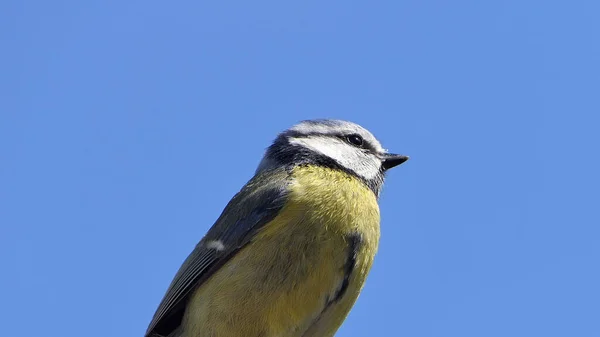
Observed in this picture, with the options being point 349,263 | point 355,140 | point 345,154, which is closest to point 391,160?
point 355,140

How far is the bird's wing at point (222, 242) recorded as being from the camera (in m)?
5.22

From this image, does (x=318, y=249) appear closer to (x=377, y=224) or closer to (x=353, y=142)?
(x=377, y=224)

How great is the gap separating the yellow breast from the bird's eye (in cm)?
128

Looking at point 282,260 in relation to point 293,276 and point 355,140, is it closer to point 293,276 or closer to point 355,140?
point 293,276

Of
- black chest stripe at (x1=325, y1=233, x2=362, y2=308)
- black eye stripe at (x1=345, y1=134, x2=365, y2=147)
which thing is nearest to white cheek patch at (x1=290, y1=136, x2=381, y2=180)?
black eye stripe at (x1=345, y1=134, x2=365, y2=147)

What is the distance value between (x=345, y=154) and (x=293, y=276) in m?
1.65

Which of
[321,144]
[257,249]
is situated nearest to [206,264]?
[257,249]

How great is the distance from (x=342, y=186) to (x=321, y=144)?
813 millimetres

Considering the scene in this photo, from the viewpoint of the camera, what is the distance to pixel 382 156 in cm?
650

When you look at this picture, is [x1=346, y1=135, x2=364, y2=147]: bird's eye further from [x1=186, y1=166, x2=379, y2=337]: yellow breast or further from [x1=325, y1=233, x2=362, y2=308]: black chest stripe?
[x1=325, y1=233, x2=362, y2=308]: black chest stripe

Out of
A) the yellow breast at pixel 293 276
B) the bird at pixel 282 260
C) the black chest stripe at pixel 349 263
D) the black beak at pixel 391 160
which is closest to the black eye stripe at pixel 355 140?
the black beak at pixel 391 160

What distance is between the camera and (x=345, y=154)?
20.4 feet

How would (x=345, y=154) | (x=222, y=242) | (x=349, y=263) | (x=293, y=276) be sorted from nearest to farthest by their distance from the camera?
(x=293, y=276) → (x=349, y=263) → (x=222, y=242) → (x=345, y=154)

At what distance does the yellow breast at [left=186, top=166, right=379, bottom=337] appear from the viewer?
16.0ft
